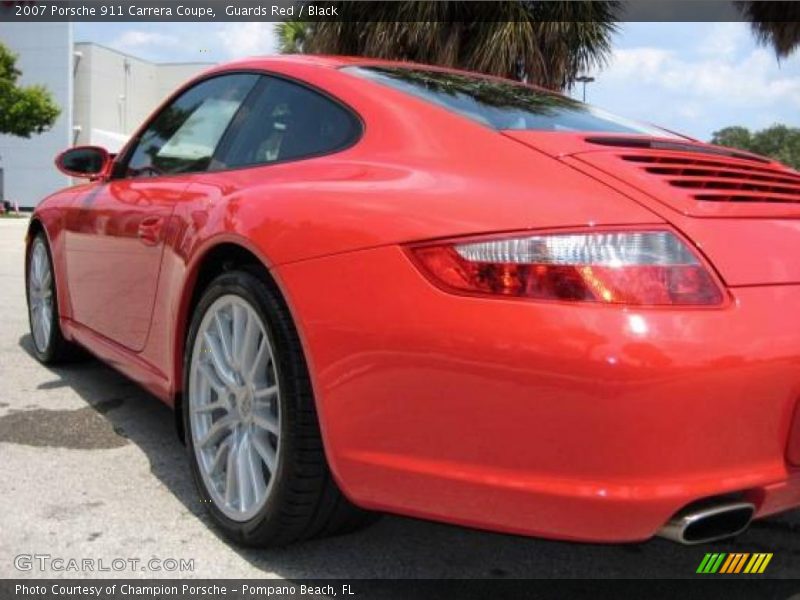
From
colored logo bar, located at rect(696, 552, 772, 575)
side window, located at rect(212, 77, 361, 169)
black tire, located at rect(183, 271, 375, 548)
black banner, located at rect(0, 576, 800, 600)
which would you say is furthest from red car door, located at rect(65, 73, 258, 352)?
colored logo bar, located at rect(696, 552, 772, 575)

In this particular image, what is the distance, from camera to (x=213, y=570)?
7.59 ft

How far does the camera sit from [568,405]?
1.70 metres

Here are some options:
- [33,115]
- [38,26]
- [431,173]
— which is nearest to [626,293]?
[431,173]

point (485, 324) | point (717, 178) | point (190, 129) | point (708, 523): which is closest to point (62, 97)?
point (190, 129)

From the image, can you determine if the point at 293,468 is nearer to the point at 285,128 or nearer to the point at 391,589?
the point at 391,589

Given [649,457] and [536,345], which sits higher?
[536,345]

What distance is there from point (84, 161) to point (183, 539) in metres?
2.40

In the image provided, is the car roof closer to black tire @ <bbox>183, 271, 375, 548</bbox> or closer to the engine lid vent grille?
black tire @ <bbox>183, 271, 375, 548</bbox>

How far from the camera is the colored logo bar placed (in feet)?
7.91

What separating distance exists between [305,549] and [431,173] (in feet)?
3.87

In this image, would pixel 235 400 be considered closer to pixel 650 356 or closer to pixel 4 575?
pixel 4 575

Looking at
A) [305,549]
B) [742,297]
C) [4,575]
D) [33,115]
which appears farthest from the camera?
[33,115]

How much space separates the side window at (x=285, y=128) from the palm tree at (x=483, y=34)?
8.13m

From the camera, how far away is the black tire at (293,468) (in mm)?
2182
